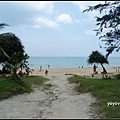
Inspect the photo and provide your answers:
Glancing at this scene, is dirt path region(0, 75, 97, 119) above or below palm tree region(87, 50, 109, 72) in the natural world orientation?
below

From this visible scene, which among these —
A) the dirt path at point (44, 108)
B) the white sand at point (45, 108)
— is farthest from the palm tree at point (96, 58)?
the dirt path at point (44, 108)

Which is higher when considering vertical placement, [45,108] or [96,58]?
[96,58]

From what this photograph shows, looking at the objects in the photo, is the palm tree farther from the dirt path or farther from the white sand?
the dirt path

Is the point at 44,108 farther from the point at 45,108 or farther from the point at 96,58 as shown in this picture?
the point at 96,58

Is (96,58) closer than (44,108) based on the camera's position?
No

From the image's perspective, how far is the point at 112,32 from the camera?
1579cm

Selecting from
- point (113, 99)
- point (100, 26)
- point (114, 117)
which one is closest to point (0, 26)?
point (100, 26)

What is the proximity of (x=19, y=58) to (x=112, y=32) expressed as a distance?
7.36 m

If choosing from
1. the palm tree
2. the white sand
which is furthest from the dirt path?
the palm tree

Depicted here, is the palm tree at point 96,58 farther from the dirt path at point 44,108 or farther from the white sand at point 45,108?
the dirt path at point 44,108

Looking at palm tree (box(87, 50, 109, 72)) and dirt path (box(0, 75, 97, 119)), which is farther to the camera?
palm tree (box(87, 50, 109, 72))

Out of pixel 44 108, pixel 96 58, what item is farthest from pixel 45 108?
pixel 96 58

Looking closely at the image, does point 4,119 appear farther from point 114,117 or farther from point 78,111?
point 114,117

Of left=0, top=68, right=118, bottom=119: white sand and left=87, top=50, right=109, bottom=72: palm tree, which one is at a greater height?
left=87, top=50, right=109, bottom=72: palm tree
